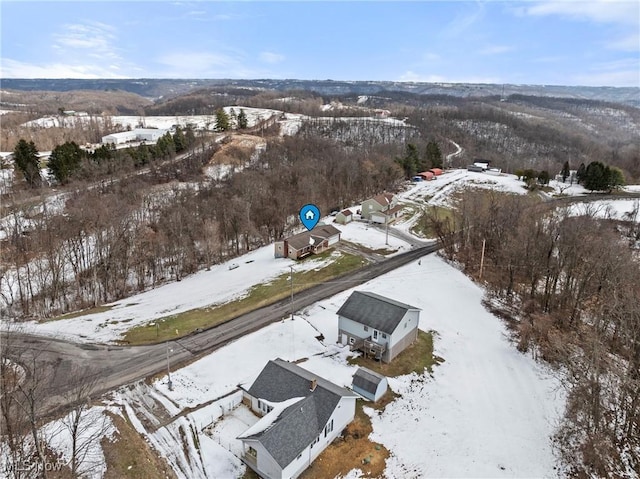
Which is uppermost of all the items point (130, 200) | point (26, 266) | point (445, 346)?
point (130, 200)

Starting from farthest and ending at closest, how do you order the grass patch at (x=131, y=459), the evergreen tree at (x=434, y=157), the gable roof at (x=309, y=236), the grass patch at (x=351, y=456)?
the evergreen tree at (x=434, y=157) → the gable roof at (x=309, y=236) → the grass patch at (x=351, y=456) → the grass patch at (x=131, y=459)

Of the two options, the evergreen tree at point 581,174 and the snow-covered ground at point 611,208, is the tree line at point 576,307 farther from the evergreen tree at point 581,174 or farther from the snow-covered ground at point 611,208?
the evergreen tree at point 581,174

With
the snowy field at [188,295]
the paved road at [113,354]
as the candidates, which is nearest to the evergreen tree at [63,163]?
the snowy field at [188,295]

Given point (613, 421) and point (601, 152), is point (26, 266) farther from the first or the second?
point (601, 152)

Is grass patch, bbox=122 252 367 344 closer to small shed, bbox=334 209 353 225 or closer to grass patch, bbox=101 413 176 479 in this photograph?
grass patch, bbox=101 413 176 479

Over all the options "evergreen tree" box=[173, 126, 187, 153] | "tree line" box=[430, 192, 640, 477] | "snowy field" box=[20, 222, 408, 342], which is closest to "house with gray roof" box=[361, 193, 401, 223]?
"snowy field" box=[20, 222, 408, 342]

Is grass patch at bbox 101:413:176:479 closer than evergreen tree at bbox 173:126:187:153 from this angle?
Yes

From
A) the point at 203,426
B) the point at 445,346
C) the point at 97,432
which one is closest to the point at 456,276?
the point at 445,346
